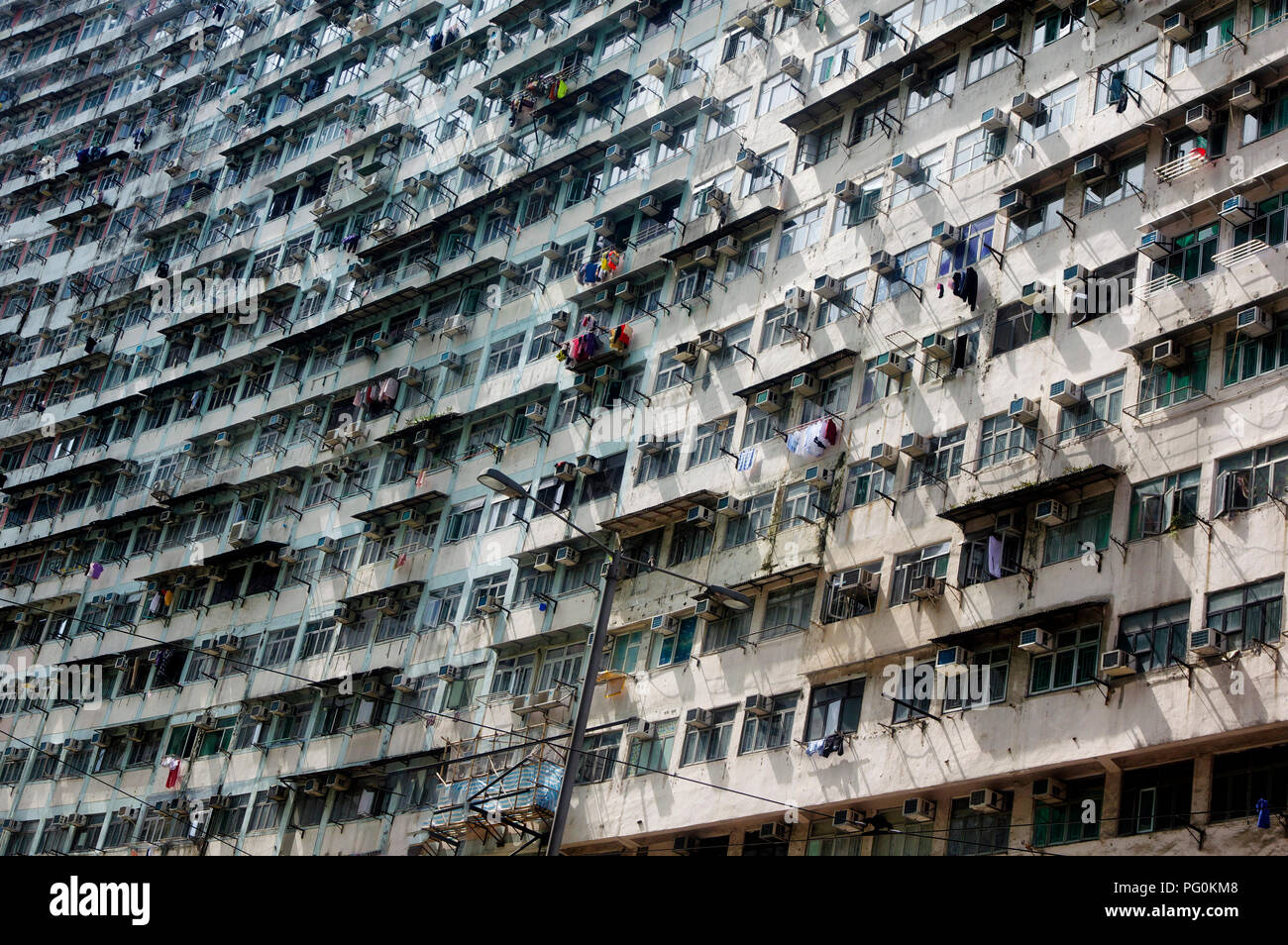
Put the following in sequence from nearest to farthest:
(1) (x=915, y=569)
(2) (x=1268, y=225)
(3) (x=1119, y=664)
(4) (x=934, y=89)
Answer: (3) (x=1119, y=664)
(2) (x=1268, y=225)
(1) (x=915, y=569)
(4) (x=934, y=89)

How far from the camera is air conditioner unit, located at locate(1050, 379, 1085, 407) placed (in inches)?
985

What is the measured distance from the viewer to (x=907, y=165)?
30.5m

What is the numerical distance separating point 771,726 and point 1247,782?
8.71 m

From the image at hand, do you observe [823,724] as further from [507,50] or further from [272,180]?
[272,180]

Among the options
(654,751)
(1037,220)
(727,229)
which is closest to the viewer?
(1037,220)

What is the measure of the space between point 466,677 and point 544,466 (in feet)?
15.9

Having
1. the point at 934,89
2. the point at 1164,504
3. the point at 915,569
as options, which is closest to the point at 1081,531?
the point at 1164,504

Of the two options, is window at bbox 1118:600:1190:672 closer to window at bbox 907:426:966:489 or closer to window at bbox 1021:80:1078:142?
window at bbox 907:426:966:489

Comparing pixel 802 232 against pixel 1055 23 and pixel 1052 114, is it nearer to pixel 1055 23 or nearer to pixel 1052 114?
pixel 1052 114

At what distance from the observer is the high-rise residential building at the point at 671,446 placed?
23.6 metres

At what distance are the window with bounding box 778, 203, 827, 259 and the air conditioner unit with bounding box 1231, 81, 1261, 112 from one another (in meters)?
8.85

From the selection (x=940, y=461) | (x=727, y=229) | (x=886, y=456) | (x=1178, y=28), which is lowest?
(x=940, y=461)

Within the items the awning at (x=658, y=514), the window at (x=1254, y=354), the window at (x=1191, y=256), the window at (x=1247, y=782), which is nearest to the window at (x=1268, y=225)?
the window at (x=1191, y=256)
